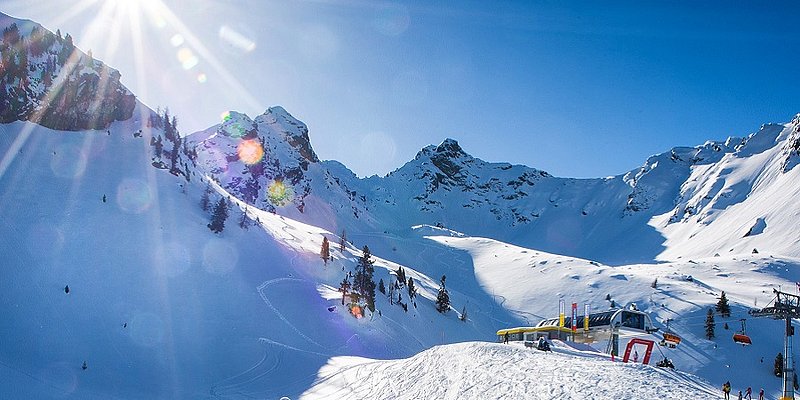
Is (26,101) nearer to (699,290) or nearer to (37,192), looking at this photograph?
(37,192)

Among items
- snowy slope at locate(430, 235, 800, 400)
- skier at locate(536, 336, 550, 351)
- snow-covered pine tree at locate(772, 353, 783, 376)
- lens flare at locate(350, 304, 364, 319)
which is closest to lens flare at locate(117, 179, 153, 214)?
lens flare at locate(350, 304, 364, 319)

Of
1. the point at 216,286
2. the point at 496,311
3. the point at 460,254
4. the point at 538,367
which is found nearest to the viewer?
the point at 538,367

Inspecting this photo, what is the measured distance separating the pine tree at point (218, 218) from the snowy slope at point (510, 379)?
47.8 metres

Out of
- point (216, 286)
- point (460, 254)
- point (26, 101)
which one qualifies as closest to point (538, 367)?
point (216, 286)

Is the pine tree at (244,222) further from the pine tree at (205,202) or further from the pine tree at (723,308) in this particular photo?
the pine tree at (723,308)

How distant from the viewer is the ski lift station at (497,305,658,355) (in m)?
35.6

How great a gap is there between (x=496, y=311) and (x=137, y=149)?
238 ft

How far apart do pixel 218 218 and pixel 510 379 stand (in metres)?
64.8

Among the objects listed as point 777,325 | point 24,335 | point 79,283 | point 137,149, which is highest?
point 137,149

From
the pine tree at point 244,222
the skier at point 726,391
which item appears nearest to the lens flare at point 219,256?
the pine tree at point 244,222

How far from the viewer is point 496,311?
4031 inches

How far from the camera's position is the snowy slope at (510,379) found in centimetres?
2091

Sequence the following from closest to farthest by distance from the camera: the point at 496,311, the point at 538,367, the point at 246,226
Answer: the point at 538,367, the point at 246,226, the point at 496,311

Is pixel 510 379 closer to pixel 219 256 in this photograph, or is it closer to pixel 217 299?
pixel 217 299
